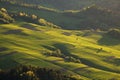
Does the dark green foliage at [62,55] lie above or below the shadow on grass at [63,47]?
below

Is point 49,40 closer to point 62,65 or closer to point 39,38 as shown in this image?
point 39,38

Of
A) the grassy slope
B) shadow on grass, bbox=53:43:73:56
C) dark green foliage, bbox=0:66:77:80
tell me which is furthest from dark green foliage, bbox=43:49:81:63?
dark green foliage, bbox=0:66:77:80

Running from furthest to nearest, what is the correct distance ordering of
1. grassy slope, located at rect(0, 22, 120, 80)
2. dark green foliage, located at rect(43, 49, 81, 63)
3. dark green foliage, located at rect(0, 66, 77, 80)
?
dark green foliage, located at rect(43, 49, 81, 63)
grassy slope, located at rect(0, 22, 120, 80)
dark green foliage, located at rect(0, 66, 77, 80)

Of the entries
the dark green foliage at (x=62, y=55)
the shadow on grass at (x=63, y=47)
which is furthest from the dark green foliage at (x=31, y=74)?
the shadow on grass at (x=63, y=47)

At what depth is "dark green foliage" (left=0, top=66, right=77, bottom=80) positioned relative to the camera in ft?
408

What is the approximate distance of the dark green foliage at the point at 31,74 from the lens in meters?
124

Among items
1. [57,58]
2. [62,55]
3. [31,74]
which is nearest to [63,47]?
[62,55]

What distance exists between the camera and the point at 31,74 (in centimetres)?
12531

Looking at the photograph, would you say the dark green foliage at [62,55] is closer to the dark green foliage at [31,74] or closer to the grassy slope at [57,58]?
the grassy slope at [57,58]

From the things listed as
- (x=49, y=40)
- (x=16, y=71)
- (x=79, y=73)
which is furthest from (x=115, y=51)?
(x=16, y=71)

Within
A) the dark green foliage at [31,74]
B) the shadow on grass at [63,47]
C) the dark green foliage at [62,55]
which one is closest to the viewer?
the dark green foliage at [31,74]

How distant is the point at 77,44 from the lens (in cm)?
19225

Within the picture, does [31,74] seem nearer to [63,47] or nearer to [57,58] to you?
[57,58]

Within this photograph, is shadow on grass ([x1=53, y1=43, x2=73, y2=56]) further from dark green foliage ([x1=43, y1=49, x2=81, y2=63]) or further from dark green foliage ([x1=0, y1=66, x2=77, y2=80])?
dark green foliage ([x1=0, y1=66, x2=77, y2=80])
